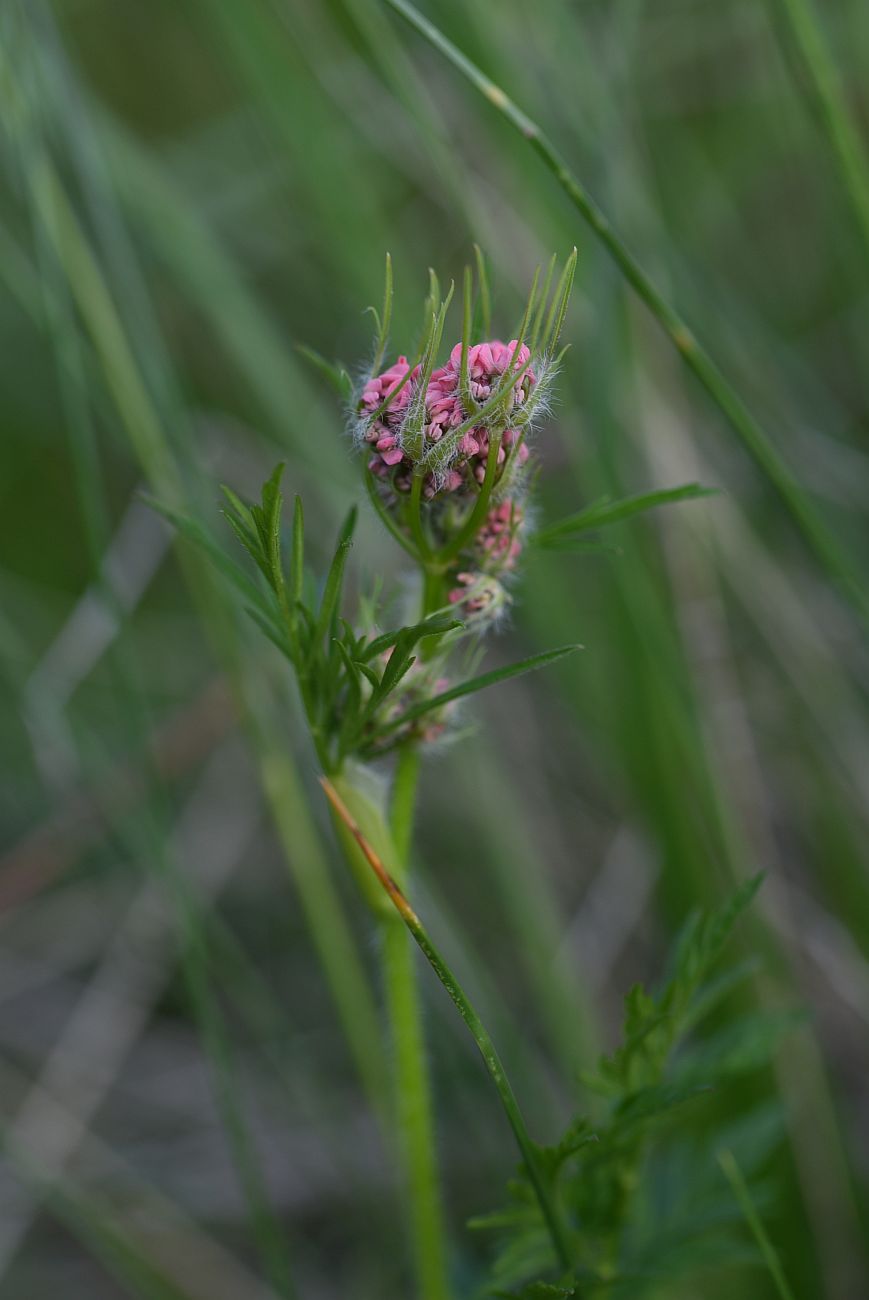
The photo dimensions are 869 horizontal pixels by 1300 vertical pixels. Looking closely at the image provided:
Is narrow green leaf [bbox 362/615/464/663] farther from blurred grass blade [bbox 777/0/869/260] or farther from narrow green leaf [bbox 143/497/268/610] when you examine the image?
blurred grass blade [bbox 777/0/869/260]

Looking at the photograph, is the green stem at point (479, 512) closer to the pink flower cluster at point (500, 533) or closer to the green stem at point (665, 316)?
the pink flower cluster at point (500, 533)

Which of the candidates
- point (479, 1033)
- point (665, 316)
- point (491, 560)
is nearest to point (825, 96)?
point (665, 316)

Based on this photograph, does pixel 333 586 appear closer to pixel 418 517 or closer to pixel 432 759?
pixel 418 517

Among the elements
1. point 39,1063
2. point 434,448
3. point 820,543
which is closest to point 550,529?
point 434,448

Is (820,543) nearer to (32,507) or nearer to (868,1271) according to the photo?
(868,1271)

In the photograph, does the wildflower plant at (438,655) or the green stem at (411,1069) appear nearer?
the wildflower plant at (438,655)

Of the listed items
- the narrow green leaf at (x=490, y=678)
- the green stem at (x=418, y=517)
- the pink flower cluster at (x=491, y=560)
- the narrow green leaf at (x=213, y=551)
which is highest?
the narrow green leaf at (x=213, y=551)

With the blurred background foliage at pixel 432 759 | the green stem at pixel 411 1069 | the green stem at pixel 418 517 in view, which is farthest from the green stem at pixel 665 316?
the green stem at pixel 411 1069

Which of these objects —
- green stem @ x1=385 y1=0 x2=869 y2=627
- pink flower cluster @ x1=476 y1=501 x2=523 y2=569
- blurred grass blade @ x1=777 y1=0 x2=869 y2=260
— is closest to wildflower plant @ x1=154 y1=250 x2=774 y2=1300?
pink flower cluster @ x1=476 y1=501 x2=523 y2=569
